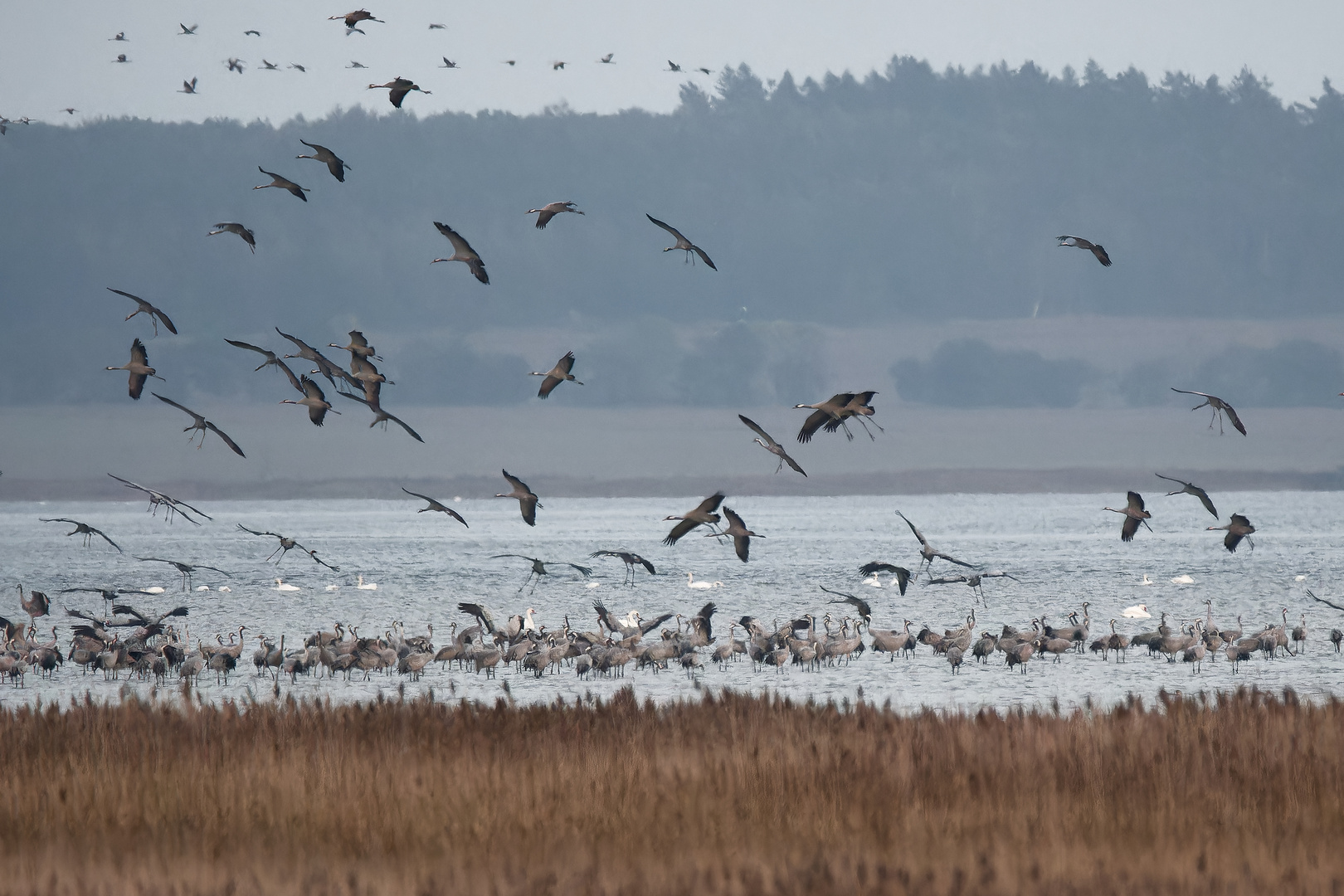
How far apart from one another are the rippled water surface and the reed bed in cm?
679

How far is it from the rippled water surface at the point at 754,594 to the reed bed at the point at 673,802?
6.79m

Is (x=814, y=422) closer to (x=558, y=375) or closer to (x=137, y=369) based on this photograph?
(x=558, y=375)

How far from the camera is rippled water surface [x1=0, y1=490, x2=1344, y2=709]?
28.1 m

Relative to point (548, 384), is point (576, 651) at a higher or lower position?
lower

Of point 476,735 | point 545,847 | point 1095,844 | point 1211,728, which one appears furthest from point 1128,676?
point 545,847

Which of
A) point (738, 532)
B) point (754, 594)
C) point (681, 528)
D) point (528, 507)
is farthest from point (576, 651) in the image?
point (754, 594)

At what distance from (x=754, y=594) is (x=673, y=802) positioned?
5368 centimetres

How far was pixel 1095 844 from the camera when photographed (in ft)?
38.0

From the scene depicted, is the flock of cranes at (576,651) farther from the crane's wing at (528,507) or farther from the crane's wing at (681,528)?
the crane's wing at (681,528)

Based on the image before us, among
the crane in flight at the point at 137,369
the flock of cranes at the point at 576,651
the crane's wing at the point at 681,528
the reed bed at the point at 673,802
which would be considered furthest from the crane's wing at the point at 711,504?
the flock of cranes at the point at 576,651

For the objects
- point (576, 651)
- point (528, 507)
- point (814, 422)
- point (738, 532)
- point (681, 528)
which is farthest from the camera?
point (576, 651)

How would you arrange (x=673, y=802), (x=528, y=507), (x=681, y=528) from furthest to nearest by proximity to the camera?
(x=528, y=507), (x=681, y=528), (x=673, y=802)

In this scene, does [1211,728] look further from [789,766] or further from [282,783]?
[282,783]

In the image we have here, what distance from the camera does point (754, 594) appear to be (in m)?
66.5
